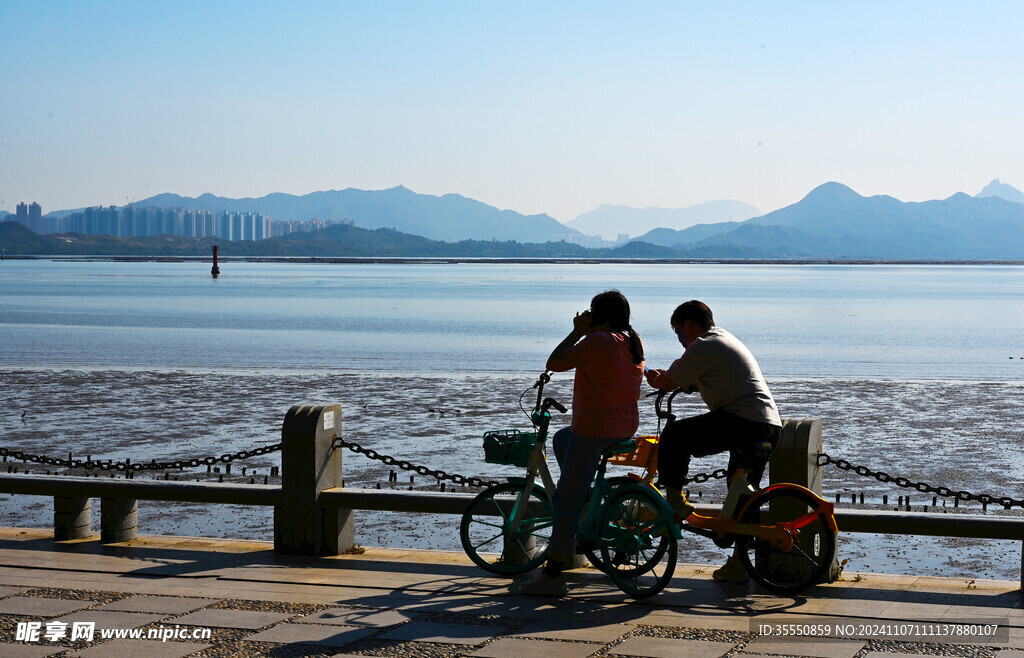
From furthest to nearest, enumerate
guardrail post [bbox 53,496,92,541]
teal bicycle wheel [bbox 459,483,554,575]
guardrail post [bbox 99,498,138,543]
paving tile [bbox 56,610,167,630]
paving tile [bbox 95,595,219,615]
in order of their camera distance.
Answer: guardrail post [bbox 53,496,92,541] → guardrail post [bbox 99,498,138,543] → teal bicycle wheel [bbox 459,483,554,575] → paving tile [bbox 95,595,219,615] → paving tile [bbox 56,610,167,630]

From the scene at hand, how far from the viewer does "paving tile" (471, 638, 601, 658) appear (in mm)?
5906

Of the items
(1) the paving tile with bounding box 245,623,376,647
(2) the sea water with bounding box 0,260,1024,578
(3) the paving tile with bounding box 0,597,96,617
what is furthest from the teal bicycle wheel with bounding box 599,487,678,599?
(2) the sea water with bounding box 0,260,1024,578

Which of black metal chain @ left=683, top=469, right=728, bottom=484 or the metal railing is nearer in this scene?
the metal railing

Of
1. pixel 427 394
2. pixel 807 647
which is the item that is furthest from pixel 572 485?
pixel 427 394

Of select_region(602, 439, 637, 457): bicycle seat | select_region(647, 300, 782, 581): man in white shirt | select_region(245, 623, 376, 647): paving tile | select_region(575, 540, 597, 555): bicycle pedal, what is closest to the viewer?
select_region(245, 623, 376, 647): paving tile

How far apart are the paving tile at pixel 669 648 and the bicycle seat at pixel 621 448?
140cm

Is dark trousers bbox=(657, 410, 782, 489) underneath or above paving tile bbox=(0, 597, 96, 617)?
above

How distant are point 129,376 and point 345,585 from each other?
75.6 feet

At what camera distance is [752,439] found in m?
7.08

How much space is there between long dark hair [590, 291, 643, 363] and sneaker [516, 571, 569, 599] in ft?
4.97

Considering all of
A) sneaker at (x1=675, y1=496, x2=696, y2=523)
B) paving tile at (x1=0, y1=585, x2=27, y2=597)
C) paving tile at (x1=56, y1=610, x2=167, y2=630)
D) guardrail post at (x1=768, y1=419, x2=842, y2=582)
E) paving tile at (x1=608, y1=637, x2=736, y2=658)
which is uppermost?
guardrail post at (x1=768, y1=419, x2=842, y2=582)

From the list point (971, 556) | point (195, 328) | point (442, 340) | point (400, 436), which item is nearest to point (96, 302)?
point (195, 328)

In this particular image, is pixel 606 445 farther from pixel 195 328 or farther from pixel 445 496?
pixel 195 328

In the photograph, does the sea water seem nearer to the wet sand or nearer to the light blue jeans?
the wet sand
